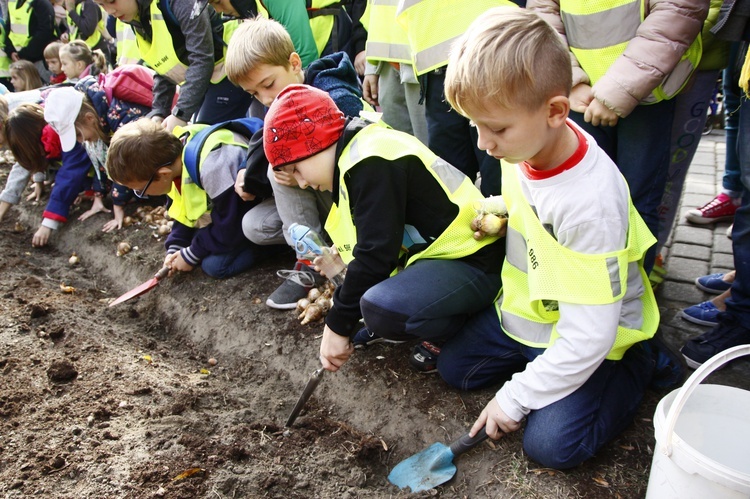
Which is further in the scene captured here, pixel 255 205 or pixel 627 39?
pixel 255 205

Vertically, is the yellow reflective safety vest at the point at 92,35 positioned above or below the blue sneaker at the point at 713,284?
above

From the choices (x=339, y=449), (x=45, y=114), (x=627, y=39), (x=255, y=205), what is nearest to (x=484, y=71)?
(x=627, y=39)

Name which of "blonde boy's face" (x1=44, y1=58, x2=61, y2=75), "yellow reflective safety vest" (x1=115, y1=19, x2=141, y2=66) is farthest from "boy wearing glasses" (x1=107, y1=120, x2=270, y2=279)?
"blonde boy's face" (x1=44, y1=58, x2=61, y2=75)

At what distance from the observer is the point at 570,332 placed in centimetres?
163

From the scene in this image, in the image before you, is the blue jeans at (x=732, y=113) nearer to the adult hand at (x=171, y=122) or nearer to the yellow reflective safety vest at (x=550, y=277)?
the yellow reflective safety vest at (x=550, y=277)

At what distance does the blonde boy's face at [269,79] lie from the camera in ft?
9.11

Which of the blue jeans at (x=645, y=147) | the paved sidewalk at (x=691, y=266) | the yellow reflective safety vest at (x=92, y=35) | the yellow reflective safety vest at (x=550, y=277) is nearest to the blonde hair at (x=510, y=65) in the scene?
the yellow reflective safety vest at (x=550, y=277)

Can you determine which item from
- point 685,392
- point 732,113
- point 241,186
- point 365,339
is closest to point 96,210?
point 241,186

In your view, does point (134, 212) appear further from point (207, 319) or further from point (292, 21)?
point (292, 21)

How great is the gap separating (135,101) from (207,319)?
7.68ft

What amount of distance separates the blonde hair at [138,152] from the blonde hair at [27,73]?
14.7 ft

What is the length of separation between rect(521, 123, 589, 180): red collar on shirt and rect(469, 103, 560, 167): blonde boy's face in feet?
0.33

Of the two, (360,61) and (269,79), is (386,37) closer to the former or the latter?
(269,79)

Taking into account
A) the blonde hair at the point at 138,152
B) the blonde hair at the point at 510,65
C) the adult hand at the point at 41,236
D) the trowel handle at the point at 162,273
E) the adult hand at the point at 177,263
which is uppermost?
the blonde hair at the point at 510,65
